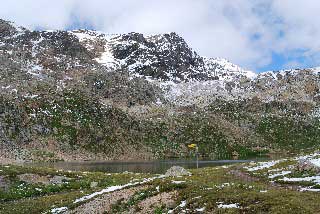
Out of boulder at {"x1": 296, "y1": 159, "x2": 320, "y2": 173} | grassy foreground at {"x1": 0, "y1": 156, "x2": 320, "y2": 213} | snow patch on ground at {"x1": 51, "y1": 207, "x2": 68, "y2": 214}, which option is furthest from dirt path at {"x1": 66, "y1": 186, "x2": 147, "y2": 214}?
boulder at {"x1": 296, "y1": 159, "x2": 320, "y2": 173}

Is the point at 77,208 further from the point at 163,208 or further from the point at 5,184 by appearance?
the point at 5,184

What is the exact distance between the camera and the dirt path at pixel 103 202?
39.6 meters

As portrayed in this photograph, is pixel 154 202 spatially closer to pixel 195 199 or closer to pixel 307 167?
Result: pixel 195 199

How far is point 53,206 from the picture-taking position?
47281mm

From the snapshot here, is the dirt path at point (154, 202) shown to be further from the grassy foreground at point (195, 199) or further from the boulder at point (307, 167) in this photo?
the boulder at point (307, 167)

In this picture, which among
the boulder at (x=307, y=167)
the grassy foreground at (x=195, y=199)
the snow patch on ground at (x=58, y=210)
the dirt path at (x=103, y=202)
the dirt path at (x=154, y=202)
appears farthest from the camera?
the boulder at (x=307, y=167)

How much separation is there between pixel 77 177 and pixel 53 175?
15.9 feet

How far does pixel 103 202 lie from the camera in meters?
41.3

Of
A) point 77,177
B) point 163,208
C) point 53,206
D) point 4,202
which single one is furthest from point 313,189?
point 77,177

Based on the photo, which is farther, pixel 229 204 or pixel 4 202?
pixel 4 202

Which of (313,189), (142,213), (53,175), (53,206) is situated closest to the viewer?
(142,213)

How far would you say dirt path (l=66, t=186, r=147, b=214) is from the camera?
130ft

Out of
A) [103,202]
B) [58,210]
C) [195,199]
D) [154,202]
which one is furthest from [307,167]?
[58,210]

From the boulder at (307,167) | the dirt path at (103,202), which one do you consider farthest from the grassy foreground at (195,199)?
the boulder at (307,167)
